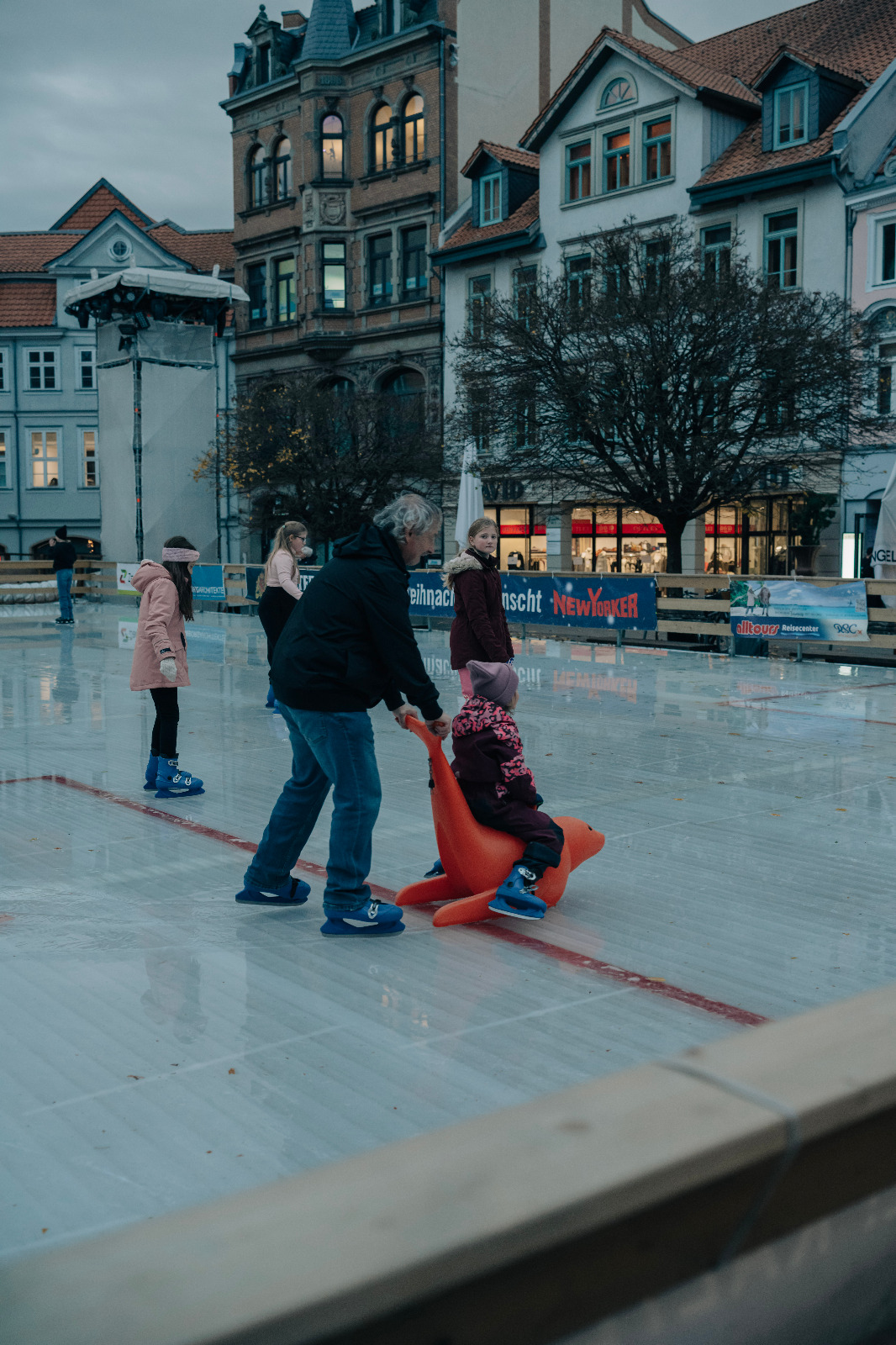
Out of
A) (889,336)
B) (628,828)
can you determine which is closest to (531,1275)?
(628,828)

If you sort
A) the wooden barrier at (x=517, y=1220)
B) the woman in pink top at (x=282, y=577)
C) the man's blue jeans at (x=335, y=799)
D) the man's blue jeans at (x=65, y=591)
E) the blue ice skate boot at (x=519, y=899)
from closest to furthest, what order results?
1. the wooden barrier at (x=517, y=1220)
2. the man's blue jeans at (x=335, y=799)
3. the blue ice skate boot at (x=519, y=899)
4. the woman in pink top at (x=282, y=577)
5. the man's blue jeans at (x=65, y=591)

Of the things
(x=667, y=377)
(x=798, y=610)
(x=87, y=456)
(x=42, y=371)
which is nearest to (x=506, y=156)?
(x=667, y=377)

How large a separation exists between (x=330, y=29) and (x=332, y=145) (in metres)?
3.88

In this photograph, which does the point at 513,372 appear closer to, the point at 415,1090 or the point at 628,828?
the point at 628,828

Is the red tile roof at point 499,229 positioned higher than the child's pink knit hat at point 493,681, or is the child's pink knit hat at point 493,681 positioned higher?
the red tile roof at point 499,229

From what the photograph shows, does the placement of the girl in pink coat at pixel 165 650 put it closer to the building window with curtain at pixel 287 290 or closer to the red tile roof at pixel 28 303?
the building window with curtain at pixel 287 290

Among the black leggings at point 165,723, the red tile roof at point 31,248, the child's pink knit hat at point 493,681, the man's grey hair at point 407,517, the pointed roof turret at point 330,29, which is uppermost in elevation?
the pointed roof turret at point 330,29

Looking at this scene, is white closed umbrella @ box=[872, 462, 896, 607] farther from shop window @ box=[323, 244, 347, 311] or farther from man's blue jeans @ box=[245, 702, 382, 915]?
shop window @ box=[323, 244, 347, 311]

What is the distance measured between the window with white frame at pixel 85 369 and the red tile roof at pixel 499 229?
19.0 m

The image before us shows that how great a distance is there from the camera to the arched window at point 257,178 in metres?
44.5

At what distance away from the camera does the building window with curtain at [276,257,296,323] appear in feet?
144

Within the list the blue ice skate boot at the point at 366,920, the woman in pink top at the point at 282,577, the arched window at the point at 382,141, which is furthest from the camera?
the arched window at the point at 382,141

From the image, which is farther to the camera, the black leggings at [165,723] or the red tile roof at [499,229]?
the red tile roof at [499,229]

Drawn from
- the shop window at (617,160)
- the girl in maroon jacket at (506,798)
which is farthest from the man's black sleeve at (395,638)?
the shop window at (617,160)
